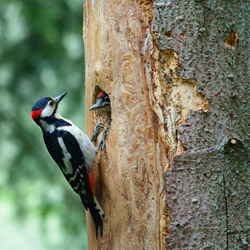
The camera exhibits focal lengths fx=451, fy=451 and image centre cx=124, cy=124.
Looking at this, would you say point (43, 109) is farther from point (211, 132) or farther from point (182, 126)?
point (211, 132)

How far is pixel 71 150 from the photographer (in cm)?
381

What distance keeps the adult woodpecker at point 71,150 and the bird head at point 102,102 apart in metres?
0.36

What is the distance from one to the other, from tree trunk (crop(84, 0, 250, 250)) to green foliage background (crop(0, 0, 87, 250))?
240cm

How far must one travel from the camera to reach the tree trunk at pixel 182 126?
243 cm

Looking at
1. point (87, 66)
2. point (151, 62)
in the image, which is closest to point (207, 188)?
point (151, 62)

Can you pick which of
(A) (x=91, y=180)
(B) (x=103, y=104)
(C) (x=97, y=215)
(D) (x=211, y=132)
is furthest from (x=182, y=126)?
(A) (x=91, y=180)

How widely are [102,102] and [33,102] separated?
2325mm

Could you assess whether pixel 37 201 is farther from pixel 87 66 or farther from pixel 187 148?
pixel 187 148

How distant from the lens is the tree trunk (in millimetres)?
2432

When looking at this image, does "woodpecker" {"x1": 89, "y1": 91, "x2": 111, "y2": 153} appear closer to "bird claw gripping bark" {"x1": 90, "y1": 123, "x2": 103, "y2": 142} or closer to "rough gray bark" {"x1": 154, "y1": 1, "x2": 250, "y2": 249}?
"bird claw gripping bark" {"x1": 90, "y1": 123, "x2": 103, "y2": 142}

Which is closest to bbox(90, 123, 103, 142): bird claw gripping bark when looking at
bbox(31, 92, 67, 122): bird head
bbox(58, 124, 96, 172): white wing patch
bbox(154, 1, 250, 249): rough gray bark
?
bbox(58, 124, 96, 172): white wing patch

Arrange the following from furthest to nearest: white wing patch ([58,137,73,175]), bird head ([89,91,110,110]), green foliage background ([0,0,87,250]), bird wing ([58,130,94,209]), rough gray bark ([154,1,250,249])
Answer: green foliage background ([0,0,87,250])
white wing patch ([58,137,73,175])
bird wing ([58,130,94,209])
bird head ([89,91,110,110])
rough gray bark ([154,1,250,249])

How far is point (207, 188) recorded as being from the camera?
7.97 feet

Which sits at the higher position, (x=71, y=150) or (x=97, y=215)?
(x=71, y=150)
